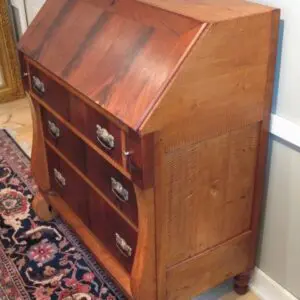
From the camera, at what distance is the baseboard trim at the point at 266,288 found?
156 cm

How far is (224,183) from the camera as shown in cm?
134

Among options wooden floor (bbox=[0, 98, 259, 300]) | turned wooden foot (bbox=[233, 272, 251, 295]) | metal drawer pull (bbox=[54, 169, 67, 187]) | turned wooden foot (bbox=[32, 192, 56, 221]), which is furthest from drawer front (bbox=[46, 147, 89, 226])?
wooden floor (bbox=[0, 98, 259, 300])

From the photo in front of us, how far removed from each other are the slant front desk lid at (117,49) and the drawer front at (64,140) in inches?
9.3

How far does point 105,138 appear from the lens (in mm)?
1271

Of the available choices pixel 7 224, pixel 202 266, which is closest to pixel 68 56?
pixel 202 266

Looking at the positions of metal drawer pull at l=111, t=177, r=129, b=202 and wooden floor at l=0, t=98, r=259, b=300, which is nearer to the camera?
metal drawer pull at l=111, t=177, r=129, b=202

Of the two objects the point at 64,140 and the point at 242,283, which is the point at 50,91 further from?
the point at 242,283

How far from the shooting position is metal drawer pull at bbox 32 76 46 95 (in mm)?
1609

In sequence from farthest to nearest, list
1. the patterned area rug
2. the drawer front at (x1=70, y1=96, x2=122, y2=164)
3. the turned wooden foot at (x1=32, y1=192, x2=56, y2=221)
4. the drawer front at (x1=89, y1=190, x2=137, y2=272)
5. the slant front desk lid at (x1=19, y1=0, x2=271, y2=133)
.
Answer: the turned wooden foot at (x1=32, y1=192, x2=56, y2=221) → the patterned area rug → the drawer front at (x1=89, y1=190, x2=137, y2=272) → the drawer front at (x1=70, y1=96, x2=122, y2=164) → the slant front desk lid at (x1=19, y1=0, x2=271, y2=133)

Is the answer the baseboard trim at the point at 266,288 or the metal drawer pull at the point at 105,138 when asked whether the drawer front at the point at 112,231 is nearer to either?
the metal drawer pull at the point at 105,138

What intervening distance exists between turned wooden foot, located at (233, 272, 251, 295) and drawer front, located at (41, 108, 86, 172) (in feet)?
2.11

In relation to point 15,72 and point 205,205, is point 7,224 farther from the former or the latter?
point 15,72

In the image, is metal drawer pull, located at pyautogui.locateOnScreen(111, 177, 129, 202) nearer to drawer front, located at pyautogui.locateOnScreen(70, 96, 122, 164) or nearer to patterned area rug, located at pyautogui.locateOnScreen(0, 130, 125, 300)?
drawer front, located at pyautogui.locateOnScreen(70, 96, 122, 164)

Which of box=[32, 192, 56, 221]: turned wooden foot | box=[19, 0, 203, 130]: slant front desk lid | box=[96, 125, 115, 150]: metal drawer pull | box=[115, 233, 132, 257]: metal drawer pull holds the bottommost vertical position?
box=[32, 192, 56, 221]: turned wooden foot
